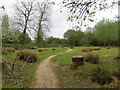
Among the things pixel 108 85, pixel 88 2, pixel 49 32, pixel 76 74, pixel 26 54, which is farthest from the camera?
pixel 49 32

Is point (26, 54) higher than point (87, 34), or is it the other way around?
point (87, 34)

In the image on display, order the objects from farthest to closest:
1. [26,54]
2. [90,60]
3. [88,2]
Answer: [26,54] < [90,60] < [88,2]

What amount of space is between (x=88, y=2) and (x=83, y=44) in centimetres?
2718

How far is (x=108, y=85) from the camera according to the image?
406 centimetres

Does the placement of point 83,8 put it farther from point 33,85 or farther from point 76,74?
point 33,85

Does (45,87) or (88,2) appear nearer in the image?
(45,87)

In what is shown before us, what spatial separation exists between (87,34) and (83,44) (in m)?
3.71

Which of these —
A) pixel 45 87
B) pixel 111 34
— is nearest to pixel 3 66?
pixel 45 87

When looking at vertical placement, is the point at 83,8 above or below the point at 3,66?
above

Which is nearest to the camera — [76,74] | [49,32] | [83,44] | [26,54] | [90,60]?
[76,74]

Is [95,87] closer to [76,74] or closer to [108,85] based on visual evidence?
[108,85]

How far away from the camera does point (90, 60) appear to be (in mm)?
7301

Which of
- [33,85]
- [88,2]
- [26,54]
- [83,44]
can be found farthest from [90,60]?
[83,44]

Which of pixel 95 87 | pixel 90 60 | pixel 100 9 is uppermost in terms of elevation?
pixel 100 9
